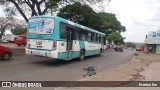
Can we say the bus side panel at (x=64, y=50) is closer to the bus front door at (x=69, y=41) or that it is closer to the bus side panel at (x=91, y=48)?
the bus front door at (x=69, y=41)

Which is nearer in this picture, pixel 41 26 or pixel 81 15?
pixel 41 26

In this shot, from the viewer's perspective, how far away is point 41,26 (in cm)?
1694

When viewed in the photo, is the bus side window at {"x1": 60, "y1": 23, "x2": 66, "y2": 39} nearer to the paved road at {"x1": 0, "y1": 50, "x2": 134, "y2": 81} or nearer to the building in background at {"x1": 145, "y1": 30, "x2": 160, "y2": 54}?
the paved road at {"x1": 0, "y1": 50, "x2": 134, "y2": 81}

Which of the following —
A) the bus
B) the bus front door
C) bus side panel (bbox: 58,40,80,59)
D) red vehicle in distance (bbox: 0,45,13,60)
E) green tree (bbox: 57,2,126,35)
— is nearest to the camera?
the bus

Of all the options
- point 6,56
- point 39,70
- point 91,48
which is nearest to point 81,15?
point 91,48

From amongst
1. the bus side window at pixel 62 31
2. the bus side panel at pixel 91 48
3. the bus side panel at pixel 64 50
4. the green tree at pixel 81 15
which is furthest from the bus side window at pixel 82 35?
the green tree at pixel 81 15

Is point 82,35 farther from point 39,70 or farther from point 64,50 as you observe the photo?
point 39,70

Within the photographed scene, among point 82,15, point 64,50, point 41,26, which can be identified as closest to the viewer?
point 41,26

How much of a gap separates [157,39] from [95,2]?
29.1 m

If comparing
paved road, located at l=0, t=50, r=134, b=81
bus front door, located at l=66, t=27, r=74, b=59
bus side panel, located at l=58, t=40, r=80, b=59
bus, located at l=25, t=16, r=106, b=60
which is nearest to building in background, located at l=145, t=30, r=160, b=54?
bus side panel, located at l=58, t=40, r=80, b=59

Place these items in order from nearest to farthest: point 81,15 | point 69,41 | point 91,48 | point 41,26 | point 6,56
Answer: point 41,26 → point 6,56 → point 69,41 → point 91,48 → point 81,15

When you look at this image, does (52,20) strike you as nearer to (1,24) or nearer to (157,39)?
(157,39)

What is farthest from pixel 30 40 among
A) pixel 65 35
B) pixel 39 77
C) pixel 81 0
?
pixel 81 0

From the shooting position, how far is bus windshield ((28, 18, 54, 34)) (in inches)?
655
